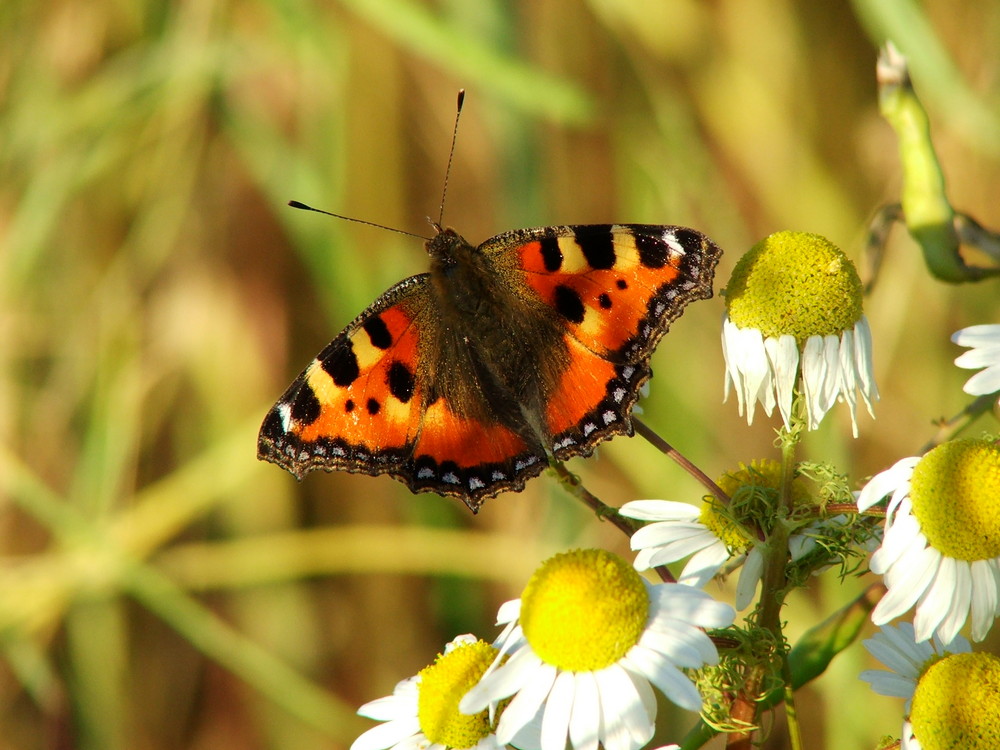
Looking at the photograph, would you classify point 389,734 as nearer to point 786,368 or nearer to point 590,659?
point 590,659

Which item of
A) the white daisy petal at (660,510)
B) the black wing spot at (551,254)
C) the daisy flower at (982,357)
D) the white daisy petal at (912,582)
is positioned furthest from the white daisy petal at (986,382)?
the black wing spot at (551,254)

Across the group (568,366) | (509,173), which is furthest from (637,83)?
(568,366)

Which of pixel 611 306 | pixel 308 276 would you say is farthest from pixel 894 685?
pixel 308 276

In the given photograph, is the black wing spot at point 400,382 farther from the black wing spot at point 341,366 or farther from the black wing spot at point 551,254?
the black wing spot at point 551,254

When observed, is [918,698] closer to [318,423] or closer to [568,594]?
[568,594]

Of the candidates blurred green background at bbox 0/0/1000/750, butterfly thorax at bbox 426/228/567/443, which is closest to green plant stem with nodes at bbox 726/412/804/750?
butterfly thorax at bbox 426/228/567/443

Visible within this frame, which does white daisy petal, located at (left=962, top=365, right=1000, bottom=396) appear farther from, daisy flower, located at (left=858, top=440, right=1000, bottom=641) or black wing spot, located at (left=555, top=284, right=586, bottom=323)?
black wing spot, located at (left=555, top=284, right=586, bottom=323)
